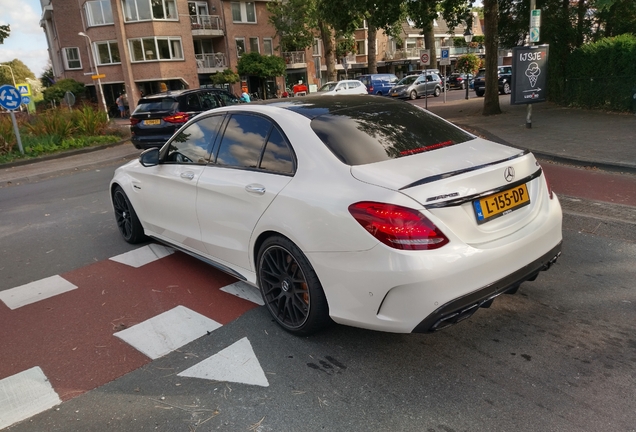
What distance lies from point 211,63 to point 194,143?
39.9 metres

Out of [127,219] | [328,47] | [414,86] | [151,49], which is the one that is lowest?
[127,219]

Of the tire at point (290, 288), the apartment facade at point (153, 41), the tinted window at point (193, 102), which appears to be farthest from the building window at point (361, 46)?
the tire at point (290, 288)

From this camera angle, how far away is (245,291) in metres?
4.36

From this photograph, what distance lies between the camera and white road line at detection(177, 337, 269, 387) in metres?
3.03

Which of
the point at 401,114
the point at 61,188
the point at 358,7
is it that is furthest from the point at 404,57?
the point at 401,114

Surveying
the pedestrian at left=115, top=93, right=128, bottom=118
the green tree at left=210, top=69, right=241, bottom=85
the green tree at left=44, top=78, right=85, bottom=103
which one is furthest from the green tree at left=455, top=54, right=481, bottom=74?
the green tree at left=44, top=78, right=85, bottom=103

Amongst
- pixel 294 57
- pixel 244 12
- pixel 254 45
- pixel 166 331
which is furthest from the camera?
pixel 294 57

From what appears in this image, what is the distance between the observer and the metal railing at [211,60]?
134ft

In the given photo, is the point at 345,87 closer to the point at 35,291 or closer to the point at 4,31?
the point at 4,31

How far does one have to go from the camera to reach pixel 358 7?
734 inches

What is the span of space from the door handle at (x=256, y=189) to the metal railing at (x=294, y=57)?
45.6 meters

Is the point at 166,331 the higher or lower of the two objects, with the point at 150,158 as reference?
lower

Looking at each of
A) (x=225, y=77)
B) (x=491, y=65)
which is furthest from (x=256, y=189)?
(x=225, y=77)

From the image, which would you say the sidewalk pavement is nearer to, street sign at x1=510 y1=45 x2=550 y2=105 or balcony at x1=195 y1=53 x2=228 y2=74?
street sign at x1=510 y1=45 x2=550 y2=105
